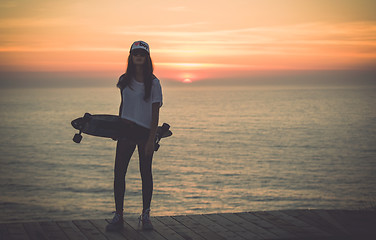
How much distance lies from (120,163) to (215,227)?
4.75ft

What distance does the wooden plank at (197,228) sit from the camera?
512 cm

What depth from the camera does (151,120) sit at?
4.96 metres

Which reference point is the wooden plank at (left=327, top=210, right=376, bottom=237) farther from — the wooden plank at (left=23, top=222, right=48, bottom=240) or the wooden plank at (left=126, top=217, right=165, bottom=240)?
the wooden plank at (left=23, top=222, right=48, bottom=240)

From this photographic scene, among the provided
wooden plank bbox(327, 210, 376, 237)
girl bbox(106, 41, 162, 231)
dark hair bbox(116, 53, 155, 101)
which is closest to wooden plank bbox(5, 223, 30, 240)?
girl bbox(106, 41, 162, 231)

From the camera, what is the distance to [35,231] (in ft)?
16.9

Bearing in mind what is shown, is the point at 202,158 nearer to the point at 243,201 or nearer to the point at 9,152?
the point at 243,201

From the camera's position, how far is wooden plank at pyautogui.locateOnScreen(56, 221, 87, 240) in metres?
4.95

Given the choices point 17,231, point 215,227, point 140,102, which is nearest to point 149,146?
point 140,102

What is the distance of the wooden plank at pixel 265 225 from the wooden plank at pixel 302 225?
0.30m

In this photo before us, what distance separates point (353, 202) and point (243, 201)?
30.0 ft

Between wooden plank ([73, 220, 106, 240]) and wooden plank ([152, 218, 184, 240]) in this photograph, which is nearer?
wooden plank ([73, 220, 106, 240])

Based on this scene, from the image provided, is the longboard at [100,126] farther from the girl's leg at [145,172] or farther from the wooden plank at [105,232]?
the wooden plank at [105,232]

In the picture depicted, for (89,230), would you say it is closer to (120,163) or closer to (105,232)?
(105,232)

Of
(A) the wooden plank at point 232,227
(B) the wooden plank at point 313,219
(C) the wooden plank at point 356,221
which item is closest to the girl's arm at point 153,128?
(A) the wooden plank at point 232,227
